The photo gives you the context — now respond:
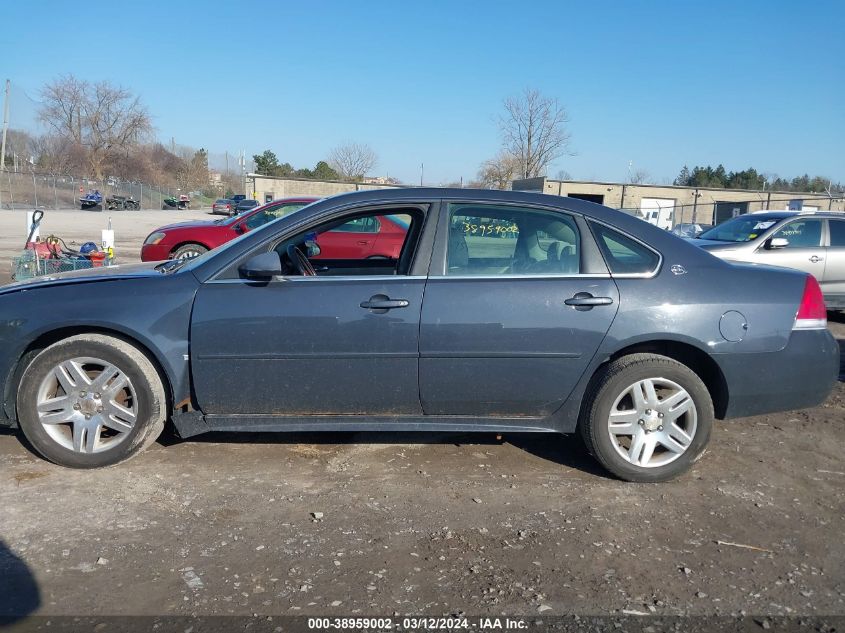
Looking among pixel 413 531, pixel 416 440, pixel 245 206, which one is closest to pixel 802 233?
pixel 416 440

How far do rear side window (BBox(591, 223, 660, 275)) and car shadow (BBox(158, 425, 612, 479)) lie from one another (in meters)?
1.23

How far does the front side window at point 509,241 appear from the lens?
3945mm

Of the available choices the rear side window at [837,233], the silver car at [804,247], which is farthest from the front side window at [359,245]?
the rear side window at [837,233]

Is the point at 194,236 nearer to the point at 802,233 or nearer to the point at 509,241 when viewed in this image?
the point at 509,241

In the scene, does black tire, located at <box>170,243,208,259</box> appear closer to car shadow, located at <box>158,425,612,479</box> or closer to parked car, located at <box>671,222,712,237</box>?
car shadow, located at <box>158,425,612,479</box>

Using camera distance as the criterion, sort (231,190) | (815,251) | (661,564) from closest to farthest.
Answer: (661,564) → (815,251) → (231,190)

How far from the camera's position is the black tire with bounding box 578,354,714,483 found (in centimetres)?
385

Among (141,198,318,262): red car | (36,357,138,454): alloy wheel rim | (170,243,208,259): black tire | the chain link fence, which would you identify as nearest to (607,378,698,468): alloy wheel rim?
(36,357,138,454): alloy wheel rim

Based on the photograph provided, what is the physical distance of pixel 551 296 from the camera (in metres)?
3.83

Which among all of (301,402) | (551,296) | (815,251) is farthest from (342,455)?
(815,251)

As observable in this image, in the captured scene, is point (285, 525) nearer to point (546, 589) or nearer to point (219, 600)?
point (219, 600)

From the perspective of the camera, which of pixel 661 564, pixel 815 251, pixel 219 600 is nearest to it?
pixel 219 600

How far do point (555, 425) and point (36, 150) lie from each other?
306 feet

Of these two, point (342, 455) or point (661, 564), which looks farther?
point (342, 455)
